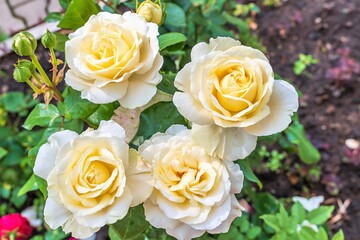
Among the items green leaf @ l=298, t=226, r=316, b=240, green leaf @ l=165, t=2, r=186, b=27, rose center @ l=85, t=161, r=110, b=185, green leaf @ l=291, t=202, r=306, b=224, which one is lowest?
green leaf @ l=291, t=202, r=306, b=224

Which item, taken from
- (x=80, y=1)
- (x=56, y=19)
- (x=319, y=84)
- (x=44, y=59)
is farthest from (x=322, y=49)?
(x=80, y=1)

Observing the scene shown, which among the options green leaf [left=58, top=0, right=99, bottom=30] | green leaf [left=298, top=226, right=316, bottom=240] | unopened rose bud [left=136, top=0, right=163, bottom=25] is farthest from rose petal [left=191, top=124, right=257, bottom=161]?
green leaf [left=298, top=226, right=316, bottom=240]


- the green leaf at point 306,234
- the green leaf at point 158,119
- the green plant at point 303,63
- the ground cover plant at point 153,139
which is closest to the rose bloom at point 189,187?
the ground cover plant at point 153,139

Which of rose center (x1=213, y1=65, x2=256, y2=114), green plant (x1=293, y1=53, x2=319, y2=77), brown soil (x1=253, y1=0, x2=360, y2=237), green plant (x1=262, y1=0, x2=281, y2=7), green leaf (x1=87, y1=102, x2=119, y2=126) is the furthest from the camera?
green plant (x1=262, y1=0, x2=281, y2=7)

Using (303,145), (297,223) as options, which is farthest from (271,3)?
(297,223)

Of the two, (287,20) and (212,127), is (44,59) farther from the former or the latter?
(212,127)

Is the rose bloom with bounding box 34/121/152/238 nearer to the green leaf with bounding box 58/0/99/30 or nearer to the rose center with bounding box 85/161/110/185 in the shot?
the rose center with bounding box 85/161/110/185

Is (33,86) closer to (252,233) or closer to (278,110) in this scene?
(278,110)

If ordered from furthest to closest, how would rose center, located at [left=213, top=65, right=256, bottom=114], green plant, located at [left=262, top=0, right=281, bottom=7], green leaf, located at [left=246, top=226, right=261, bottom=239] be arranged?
green plant, located at [left=262, top=0, right=281, bottom=7] < green leaf, located at [left=246, top=226, right=261, bottom=239] < rose center, located at [left=213, top=65, right=256, bottom=114]
